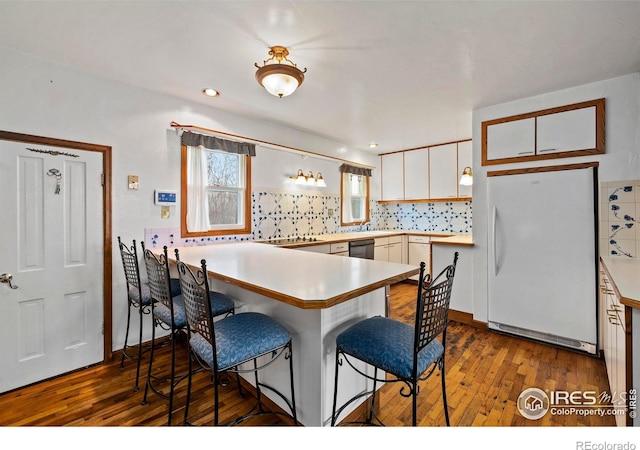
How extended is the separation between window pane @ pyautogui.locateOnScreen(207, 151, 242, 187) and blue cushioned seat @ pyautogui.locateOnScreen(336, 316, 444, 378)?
2.47 metres

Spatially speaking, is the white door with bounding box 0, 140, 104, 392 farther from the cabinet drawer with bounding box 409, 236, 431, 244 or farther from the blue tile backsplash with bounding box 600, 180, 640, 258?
the cabinet drawer with bounding box 409, 236, 431, 244

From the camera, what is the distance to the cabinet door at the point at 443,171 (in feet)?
14.9

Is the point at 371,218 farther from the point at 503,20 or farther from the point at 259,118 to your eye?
the point at 503,20

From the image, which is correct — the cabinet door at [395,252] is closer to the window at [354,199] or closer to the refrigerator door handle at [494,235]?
the window at [354,199]

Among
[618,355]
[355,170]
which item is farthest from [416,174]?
[618,355]

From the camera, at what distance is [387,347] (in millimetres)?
→ 1320

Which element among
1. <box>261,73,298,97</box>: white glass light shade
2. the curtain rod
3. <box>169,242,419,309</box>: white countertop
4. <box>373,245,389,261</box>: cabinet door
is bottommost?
<box>373,245,389,261</box>: cabinet door

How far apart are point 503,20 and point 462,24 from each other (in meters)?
0.22

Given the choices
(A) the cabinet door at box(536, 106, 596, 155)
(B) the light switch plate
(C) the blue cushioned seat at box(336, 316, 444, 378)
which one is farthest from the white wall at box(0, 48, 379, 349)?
(A) the cabinet door at box(536, 106, 596, 155)

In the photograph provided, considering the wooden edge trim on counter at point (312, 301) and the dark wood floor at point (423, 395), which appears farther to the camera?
the dark wood floor at point (423, 395)

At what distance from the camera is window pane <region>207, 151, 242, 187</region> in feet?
10.7

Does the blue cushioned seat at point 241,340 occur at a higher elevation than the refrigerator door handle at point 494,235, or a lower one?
lower

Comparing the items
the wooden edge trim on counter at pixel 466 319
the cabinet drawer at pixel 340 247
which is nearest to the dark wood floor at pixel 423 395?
the wooden edge trim on counter at pixel 466 319

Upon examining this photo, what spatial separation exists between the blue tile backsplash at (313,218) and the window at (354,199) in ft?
0.43
